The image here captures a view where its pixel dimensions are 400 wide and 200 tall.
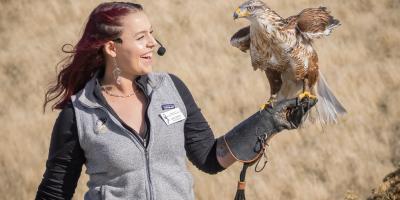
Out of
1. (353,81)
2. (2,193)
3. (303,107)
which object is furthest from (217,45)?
(303,107)

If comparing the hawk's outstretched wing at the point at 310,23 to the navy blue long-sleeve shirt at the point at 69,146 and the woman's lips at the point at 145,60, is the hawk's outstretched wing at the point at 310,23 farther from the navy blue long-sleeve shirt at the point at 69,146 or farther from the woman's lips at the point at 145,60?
the woman's lips at the point at 145,60

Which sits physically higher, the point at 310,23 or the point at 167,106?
the point at 310,23

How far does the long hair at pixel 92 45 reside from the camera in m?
3.19

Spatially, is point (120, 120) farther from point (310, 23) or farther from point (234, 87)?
point (234, 87)

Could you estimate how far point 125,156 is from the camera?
10.1 feet

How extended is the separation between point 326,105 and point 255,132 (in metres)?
1.95

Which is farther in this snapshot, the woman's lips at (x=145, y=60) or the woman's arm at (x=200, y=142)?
the woman's arm at (x=200, y=142)

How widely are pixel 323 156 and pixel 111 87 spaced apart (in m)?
6.55

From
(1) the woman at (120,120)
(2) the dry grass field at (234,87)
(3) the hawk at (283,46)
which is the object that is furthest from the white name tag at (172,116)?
(2) the dry grass field at (234,87)

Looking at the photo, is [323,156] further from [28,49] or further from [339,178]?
[28,49]

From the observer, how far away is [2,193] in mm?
8531

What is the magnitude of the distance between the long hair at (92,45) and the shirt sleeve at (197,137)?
0.44 m

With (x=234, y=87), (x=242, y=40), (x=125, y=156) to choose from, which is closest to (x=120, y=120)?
(x=125, y=156)

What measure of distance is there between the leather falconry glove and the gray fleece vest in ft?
1.31
